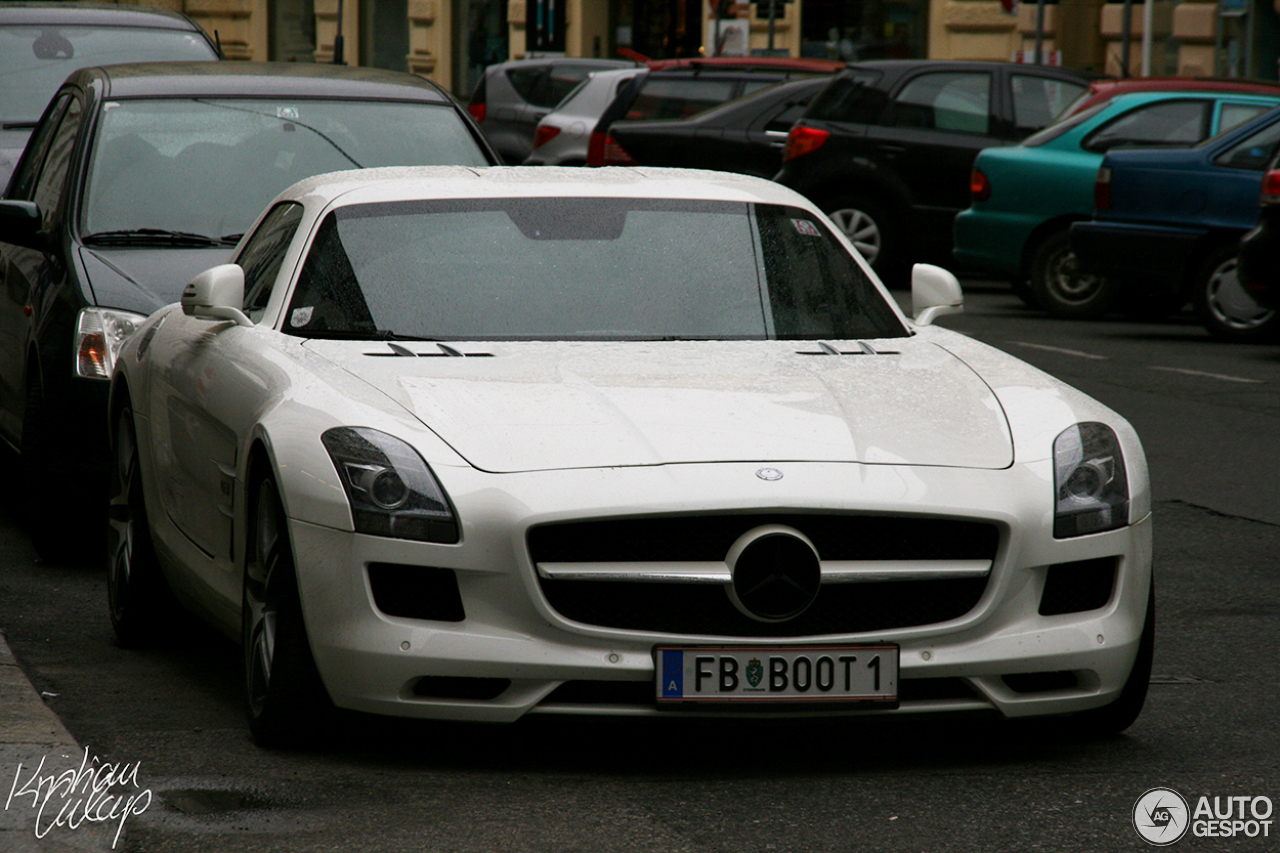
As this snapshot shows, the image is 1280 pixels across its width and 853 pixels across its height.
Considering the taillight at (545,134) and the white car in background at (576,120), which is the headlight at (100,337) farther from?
the taillight at (545,134)

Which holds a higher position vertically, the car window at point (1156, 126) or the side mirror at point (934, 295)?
the car window at point (1156, 126)

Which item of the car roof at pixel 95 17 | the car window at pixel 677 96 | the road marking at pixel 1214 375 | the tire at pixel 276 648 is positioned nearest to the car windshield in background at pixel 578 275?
the tire at pixel 276 648

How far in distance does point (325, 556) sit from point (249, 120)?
14.1 ft

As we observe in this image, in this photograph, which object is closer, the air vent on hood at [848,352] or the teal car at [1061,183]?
the air vent on hood at [848,352]

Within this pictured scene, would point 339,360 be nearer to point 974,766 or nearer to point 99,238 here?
point 974,766

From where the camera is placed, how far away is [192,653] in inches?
241

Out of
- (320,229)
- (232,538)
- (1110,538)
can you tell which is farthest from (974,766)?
(320,229)

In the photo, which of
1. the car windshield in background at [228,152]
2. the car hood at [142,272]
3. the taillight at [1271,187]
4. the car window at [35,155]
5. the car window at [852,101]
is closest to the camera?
the car hood at [142,272]

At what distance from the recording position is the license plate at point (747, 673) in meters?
4.52

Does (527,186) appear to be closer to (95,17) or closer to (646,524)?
(646,524)

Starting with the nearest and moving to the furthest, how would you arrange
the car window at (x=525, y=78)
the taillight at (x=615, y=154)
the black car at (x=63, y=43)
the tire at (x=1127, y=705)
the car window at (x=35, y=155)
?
the tire at (x=1127, y=705), the car window at (x=35, y=155), the black car at (x=63, y=43), the taillight at (x=615, y=154), the car window at (x=525, y=78)

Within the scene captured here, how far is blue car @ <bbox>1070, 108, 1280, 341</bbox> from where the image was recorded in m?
14.7

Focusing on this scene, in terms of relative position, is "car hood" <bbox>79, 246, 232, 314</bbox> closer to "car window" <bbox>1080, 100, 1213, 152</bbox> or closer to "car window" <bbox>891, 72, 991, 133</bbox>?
"car window" <bbox>1080, 100, 1213, 152</bbox>

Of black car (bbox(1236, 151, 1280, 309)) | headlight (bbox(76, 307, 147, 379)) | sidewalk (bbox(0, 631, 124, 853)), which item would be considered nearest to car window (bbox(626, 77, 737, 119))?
black car (bbox(1236, 151, 1280, 309))
